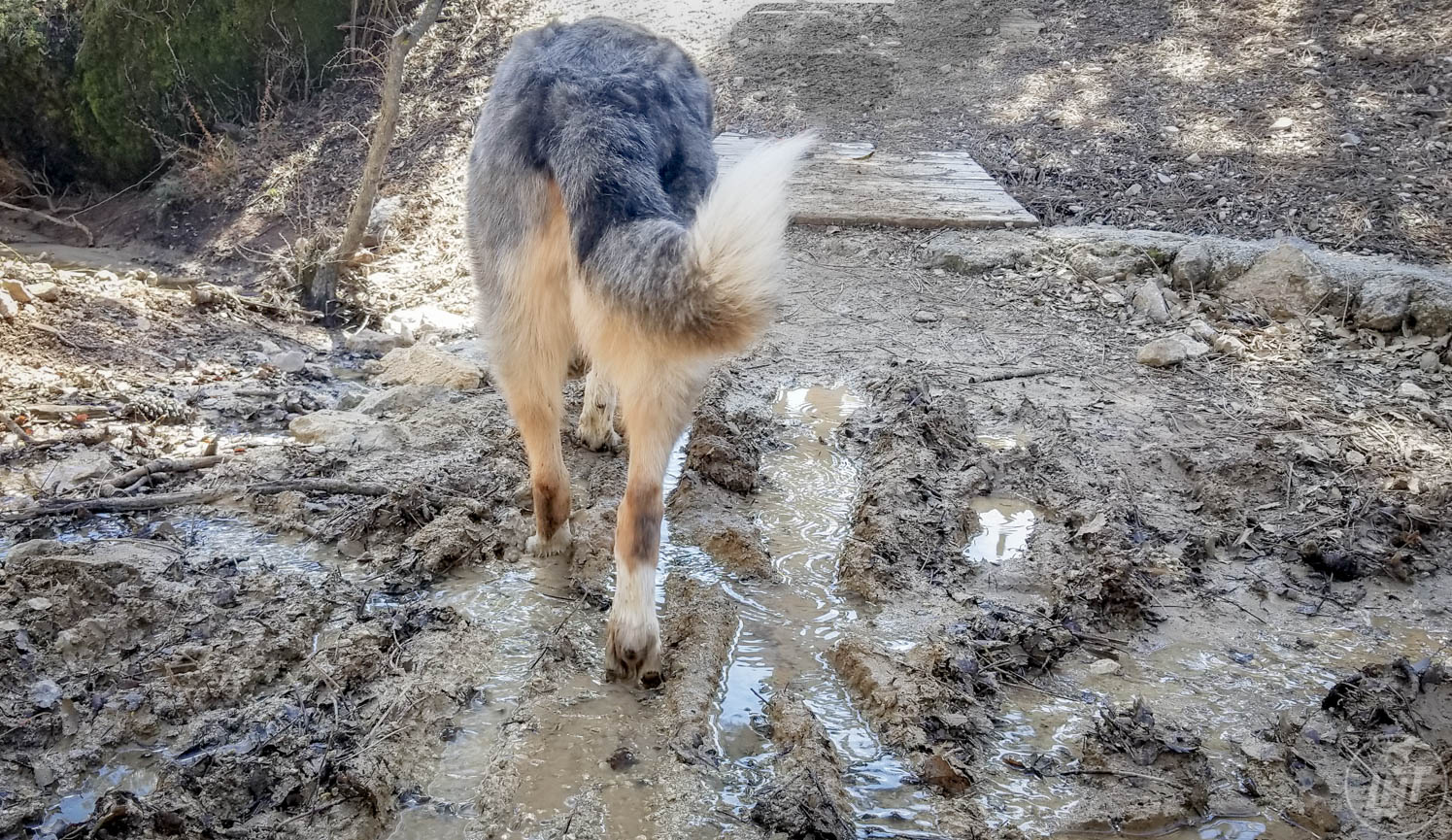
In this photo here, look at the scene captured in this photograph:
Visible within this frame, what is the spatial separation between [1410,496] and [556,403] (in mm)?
3370

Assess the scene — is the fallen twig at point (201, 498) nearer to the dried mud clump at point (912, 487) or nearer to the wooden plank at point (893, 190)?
the dried mud clump at point (912, 487)

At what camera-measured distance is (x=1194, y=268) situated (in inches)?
223

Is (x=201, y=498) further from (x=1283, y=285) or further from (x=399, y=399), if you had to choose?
(x=1283, y=285)

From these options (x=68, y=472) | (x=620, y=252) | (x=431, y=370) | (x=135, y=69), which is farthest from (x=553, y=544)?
(x=135, y=69)

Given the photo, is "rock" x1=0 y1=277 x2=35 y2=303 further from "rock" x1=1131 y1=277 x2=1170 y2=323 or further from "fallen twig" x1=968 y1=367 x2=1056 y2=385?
"rock" x1=1131 y1=277 x2=1170 y2=323

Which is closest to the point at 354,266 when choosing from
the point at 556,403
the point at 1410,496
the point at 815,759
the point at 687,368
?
the point at 556,403

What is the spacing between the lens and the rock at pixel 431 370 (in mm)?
4973

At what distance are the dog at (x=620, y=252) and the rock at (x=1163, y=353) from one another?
9.33 feet

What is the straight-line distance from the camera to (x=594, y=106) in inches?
111

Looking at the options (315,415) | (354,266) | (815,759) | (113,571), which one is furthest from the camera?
(354,266)

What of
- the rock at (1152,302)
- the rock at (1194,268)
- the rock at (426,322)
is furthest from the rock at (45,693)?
the rock at (1194,268)

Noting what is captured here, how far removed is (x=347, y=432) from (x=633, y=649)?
2.34 meters

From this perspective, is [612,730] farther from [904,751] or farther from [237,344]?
[237,344]

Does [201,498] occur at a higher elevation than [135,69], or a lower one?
lower
